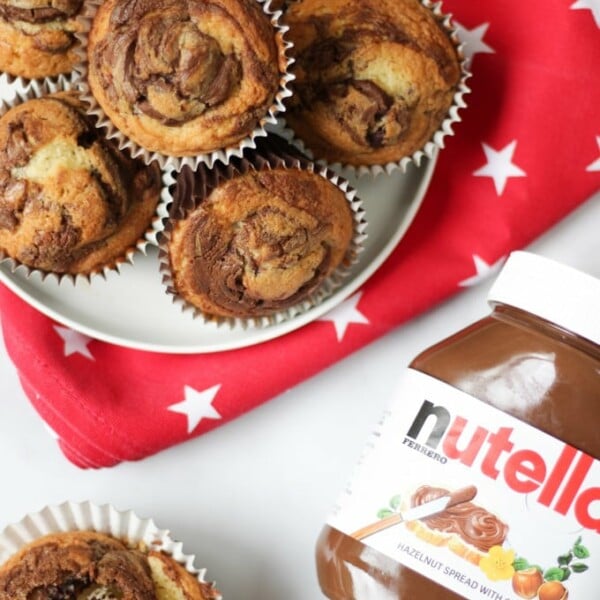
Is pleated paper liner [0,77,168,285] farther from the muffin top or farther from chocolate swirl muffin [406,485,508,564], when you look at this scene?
chocolate swirl muffin [406,485,508,564]

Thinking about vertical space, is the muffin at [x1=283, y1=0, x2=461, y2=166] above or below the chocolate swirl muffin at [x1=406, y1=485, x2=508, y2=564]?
above

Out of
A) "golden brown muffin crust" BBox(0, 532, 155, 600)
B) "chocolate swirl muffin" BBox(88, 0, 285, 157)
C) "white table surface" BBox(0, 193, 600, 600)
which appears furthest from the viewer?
"white table surface" BBox(0, 193, 600, 600)

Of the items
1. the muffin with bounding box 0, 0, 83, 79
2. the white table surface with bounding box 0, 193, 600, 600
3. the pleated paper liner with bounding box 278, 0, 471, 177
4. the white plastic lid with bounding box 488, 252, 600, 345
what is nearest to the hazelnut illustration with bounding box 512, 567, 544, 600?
the white plastic lid with bounding box 488, 252, 600, 345

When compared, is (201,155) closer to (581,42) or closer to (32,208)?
(32,208)

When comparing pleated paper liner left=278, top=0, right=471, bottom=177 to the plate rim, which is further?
the plate rim

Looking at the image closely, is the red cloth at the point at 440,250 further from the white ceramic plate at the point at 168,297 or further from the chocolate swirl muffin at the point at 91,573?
the chocolate swirl muffin at the point at 91,573

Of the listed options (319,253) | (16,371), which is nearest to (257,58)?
(319,253)
